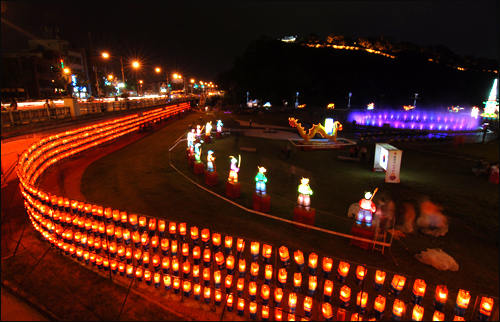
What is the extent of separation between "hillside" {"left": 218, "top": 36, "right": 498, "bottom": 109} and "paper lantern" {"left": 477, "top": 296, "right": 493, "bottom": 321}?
55.1 metres

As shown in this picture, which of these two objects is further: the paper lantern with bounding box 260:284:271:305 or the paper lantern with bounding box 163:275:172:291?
the paper lantern with bounding box 163:275:172:291

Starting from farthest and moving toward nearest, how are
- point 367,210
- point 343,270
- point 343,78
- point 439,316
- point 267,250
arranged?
point 343,78, point 367,210, point 267,250, point 343,270, point 439,316

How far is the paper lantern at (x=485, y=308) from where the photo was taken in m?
4.15

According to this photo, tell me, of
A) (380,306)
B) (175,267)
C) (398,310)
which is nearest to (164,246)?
(175,267)

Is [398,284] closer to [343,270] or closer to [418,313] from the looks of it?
[418,313]

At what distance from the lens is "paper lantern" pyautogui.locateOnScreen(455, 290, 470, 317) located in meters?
4.27

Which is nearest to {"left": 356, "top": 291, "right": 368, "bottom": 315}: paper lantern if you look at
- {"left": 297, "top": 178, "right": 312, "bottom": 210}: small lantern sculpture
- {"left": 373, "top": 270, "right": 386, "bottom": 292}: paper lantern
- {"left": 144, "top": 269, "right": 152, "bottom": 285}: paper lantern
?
{"left": 373, "top": 270, "right": 386, "bottom": 292}: paper lantern

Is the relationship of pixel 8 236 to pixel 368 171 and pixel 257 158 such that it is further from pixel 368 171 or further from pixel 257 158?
pixel 368 171

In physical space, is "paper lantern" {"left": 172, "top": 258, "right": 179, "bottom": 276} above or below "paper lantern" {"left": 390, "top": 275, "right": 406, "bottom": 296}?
below

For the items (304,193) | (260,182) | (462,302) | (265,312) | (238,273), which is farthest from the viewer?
(260,182)

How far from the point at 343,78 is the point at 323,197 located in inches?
2610

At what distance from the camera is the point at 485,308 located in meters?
4.19

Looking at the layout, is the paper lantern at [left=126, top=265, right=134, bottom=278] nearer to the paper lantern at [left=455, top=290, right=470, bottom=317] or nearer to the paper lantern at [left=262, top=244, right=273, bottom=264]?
the paper lantern at [left=262, top=244, right=273, bottom=264]

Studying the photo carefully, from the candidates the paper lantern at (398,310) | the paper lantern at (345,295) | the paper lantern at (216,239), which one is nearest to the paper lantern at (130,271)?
the paper lantern at (216,239)
